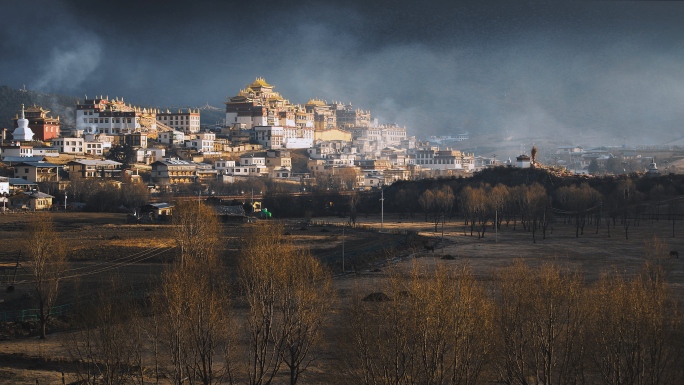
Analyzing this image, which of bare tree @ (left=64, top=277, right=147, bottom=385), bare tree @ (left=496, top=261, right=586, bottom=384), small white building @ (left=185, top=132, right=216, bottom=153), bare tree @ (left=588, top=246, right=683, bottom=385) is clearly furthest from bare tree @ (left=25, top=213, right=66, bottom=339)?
small white building @ (left=185, top=132, right=216, bottom=153)

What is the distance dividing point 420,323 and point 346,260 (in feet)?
52.0

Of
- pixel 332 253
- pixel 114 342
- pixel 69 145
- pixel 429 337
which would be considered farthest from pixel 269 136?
pixel 429 337

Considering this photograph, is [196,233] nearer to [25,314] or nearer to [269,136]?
[25,314]

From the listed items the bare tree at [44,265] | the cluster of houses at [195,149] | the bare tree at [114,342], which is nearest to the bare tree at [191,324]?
the bare tree at [114,342]

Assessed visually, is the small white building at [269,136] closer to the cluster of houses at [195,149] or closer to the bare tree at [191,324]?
the cluster of houses at [195,149]

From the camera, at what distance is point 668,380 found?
36.0 ft

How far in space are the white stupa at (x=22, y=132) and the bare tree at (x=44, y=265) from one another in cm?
4745

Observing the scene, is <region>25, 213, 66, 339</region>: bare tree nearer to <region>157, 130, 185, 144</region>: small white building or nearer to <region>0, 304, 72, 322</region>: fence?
<region>0, 304, 72, 322</region>: fence

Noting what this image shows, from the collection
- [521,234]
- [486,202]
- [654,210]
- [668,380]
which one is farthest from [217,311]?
[654,210]

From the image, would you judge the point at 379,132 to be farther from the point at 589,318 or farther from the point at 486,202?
the point at 589,318

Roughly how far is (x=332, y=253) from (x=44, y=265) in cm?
1353

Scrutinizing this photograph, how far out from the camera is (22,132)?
208 ft

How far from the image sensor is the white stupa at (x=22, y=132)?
6309cm

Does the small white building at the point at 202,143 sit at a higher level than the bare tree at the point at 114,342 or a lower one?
higher
